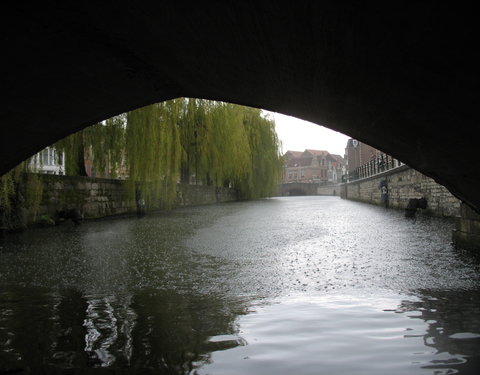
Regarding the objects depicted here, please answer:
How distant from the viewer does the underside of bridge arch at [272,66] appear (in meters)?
1.65

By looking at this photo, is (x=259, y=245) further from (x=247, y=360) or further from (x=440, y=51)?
(x=440, y=51)

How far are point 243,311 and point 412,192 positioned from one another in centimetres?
1327

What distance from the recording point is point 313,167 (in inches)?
3573

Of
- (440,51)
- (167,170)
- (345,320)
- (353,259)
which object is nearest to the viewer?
(440,51)

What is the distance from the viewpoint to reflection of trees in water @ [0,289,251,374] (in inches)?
95.3

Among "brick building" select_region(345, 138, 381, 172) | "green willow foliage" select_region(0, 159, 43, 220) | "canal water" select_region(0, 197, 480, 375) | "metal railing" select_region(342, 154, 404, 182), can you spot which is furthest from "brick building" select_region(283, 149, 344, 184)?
"canal water" select_region(0, 197, 480, 375)

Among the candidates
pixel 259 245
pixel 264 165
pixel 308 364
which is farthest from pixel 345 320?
pixel 264 165

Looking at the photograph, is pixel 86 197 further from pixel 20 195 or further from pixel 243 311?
pixel 243 311

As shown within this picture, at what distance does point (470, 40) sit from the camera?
4.95ft

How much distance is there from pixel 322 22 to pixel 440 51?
0.44 meters

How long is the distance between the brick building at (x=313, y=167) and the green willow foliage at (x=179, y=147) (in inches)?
2339

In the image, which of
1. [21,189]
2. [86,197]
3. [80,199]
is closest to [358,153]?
[86,197]

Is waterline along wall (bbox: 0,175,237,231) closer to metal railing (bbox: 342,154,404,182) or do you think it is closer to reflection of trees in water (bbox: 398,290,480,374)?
reflection of trees in water (bbox: 398,290,480,374)

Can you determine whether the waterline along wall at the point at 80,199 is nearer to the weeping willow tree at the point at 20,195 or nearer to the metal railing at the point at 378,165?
the weeping willow tree at the point at 20,195
